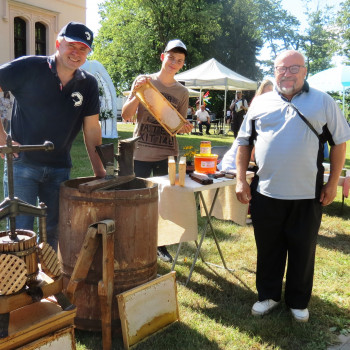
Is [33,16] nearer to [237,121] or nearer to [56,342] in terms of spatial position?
[237,121]

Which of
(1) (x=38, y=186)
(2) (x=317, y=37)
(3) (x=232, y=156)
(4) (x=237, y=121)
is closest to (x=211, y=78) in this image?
(4) (x=237, y=121)

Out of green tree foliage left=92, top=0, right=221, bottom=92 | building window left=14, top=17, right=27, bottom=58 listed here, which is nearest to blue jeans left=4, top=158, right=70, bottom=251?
building window left=14, top=17, right=27, bottom=58

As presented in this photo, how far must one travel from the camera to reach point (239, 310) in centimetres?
323

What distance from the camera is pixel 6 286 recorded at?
1.84m

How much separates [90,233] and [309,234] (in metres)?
1.49

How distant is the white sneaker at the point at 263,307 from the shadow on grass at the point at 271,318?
36mm

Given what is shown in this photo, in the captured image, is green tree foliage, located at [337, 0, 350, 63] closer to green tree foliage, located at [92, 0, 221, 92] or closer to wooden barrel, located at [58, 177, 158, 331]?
green tree foliage, located at [92, 0, 221, 92]

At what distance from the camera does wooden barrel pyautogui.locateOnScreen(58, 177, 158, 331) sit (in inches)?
98.3

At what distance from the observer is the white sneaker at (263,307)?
317 centimetres

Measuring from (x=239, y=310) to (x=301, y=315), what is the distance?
441 millimetres

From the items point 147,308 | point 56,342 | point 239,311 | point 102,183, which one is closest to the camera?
point 56,342

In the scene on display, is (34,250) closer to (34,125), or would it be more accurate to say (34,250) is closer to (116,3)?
(34,125)

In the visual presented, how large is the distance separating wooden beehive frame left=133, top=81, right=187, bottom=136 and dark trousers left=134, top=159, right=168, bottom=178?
36cm

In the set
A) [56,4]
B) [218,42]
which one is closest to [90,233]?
[56,4]
